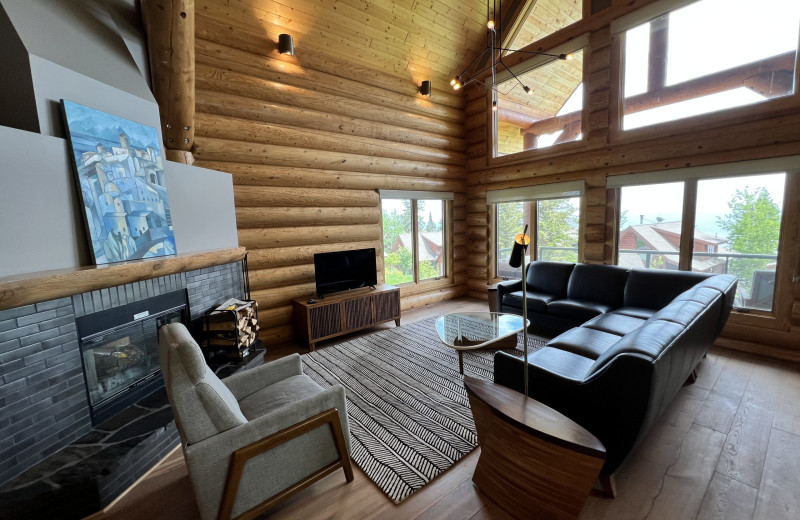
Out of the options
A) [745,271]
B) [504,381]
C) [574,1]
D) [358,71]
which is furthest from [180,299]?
[574,1]

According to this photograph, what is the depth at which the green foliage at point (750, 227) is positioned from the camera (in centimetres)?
327

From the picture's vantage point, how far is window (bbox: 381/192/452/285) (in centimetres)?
512

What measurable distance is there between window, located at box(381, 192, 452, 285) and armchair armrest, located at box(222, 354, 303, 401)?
9.58 feet

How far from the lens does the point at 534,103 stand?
5039 millimetres

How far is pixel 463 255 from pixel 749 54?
14.0 ft

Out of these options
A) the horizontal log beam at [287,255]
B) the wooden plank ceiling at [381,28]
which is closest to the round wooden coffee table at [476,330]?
the horizontal log beam at [287,255]

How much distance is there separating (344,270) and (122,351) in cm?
239

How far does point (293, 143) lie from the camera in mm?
3961

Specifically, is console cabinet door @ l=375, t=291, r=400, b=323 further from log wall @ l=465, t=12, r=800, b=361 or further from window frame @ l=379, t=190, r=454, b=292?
log wall @ l=465, t=12, r=800, b=361

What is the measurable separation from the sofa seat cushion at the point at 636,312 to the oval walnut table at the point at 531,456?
7.96 ft

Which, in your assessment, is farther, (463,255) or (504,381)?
(463,255)

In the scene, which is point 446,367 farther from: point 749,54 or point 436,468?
point 749,54

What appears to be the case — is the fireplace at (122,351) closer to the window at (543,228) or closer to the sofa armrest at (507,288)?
the sofa armrest at (507,288)

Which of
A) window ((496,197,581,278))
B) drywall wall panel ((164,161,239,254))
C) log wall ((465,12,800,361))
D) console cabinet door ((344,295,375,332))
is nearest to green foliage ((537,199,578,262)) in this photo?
window ((496,197,581,278))
